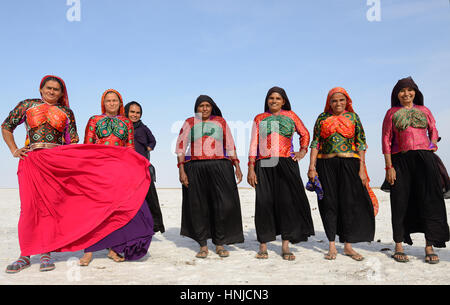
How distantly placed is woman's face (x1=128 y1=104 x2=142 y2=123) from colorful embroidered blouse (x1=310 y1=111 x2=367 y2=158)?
3.92 m

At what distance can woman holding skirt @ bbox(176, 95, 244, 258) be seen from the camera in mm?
5875

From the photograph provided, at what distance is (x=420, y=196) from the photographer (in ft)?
18.1

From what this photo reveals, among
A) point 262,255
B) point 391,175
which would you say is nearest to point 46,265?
point 262,255

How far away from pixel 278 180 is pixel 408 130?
2097mm

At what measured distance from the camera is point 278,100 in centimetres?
573

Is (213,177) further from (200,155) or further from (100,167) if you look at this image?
(100,167)

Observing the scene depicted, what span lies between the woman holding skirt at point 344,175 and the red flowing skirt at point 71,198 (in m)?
2.88

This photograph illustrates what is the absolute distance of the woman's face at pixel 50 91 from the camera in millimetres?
5254

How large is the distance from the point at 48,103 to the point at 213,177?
8.97 feet

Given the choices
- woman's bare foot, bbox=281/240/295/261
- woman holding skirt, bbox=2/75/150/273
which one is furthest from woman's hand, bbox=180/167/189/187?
woman's bare foot, bbox=281/240/295/261

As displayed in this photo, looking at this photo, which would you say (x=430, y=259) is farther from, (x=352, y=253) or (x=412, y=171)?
(x=412, y=171)

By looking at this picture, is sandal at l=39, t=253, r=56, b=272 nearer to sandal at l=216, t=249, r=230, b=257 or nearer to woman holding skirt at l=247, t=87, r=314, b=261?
sandal at l=216, t=249, r=230, b=257

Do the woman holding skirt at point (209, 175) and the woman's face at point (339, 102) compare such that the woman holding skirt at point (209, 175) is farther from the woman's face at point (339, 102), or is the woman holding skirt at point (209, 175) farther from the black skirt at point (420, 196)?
the black skirt at point (420, 196)
